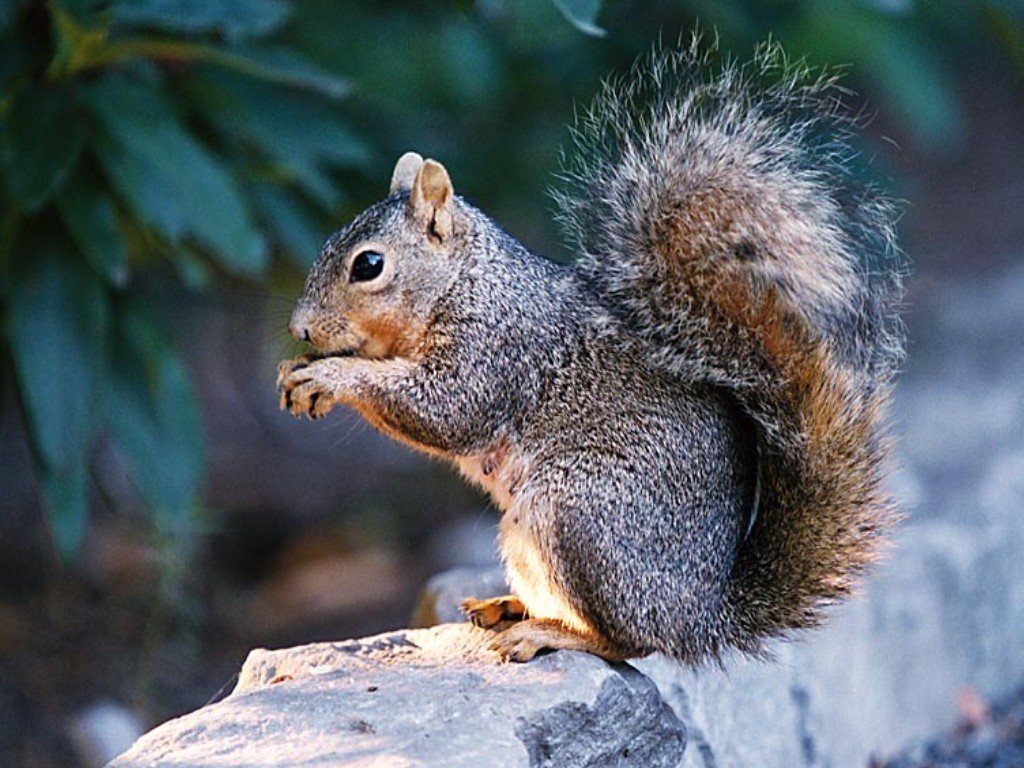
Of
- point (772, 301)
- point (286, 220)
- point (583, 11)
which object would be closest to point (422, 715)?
point (772, 301)

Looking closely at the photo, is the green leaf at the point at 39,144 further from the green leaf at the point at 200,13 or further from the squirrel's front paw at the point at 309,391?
the squirrel's front paw at the point at 309,391

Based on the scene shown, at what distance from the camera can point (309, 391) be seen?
71.1 inches

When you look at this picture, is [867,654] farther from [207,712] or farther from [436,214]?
[207,712]

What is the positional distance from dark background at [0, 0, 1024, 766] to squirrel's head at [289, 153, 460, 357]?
0.28m

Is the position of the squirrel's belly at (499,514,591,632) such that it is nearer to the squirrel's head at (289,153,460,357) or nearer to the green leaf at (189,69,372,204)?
the squirrel's head at (289,153,460,357)

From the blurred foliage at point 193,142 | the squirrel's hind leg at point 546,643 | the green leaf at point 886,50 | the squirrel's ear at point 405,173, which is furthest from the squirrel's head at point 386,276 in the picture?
the green leaf at point 886,50

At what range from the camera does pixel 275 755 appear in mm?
1505

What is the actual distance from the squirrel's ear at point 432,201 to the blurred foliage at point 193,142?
0.21m

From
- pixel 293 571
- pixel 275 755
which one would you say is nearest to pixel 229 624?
pixel 293 571

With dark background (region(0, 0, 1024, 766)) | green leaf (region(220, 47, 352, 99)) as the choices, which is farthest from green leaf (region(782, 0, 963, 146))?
green leaf (region(220, 47, 352, 99))

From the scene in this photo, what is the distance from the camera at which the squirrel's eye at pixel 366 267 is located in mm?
1879

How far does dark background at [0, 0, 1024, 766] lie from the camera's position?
2.54 meters

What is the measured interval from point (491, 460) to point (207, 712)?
45 cm

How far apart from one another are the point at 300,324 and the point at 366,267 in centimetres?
10
